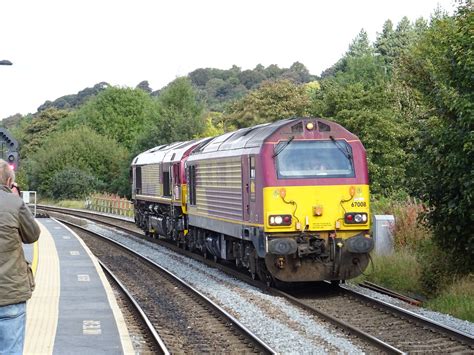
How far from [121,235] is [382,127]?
1137 centimetres

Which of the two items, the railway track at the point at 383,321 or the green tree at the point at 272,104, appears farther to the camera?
the green tree at the point at 272,104

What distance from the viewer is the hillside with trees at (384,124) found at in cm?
1441

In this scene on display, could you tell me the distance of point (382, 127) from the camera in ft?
116

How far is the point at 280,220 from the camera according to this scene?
15.2 metres

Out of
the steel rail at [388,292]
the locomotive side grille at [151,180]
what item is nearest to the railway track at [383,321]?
the steel rail at [388,292]

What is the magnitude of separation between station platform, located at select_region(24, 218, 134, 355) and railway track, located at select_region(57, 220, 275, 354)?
0.74m

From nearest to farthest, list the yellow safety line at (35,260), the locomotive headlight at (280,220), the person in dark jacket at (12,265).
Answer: the person in dark jacket at (12,265) < the locomotive headlight at (280,220) < the yellow safety line at (35,260)

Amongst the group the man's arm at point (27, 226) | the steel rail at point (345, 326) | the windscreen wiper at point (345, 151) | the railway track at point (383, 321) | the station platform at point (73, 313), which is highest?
the windscreen wiper at point (345, 151)

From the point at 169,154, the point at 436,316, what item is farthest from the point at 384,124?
the point at 436,316

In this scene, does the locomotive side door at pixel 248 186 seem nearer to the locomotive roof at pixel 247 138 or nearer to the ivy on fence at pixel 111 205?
the locomotive roof at pixel 247 138

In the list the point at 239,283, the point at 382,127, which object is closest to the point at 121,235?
the point at 382,127

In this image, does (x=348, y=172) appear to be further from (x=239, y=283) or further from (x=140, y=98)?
(x=140, y=98)

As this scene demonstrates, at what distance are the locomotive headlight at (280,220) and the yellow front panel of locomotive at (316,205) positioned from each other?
0.13 ft

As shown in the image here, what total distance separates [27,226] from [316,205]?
9165 mm
